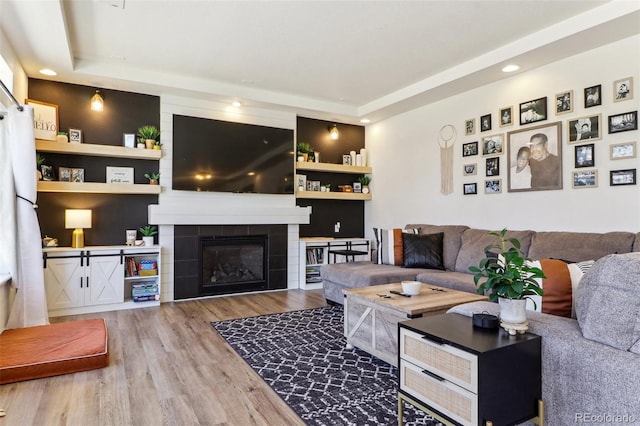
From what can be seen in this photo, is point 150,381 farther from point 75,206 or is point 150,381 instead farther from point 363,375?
point 75,206

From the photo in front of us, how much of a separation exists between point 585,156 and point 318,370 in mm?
3150

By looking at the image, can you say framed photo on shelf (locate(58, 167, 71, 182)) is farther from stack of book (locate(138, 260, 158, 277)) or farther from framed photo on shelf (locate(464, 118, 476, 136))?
framed photo on shelf (locate(464, 118, 476, 136))

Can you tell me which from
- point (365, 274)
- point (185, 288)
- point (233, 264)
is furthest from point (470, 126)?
point (185, 288)

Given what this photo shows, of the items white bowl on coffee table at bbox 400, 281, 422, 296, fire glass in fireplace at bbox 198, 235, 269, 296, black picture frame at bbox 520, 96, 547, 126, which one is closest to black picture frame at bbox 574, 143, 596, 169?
black picture frame at bbox 520, 96, 547, 126

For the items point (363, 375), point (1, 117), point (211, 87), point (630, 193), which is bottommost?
point (363, 375)

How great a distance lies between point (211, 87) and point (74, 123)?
1660 mm

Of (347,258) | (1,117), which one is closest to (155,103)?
(1,117)

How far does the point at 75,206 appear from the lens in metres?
4.45

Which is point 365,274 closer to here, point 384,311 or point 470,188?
point 384,311

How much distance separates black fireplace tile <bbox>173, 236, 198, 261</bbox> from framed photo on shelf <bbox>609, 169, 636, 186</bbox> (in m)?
4.58

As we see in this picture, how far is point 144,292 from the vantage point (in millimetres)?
4453

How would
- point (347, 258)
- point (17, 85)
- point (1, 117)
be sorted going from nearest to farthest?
point (1, 117) → point (17, 85) → point (347, 258)

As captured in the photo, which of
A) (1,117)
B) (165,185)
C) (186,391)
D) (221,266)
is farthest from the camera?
(221,266)

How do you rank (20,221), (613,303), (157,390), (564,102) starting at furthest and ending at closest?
(564,102)
(20,221)
(157,390)
(613,303)
